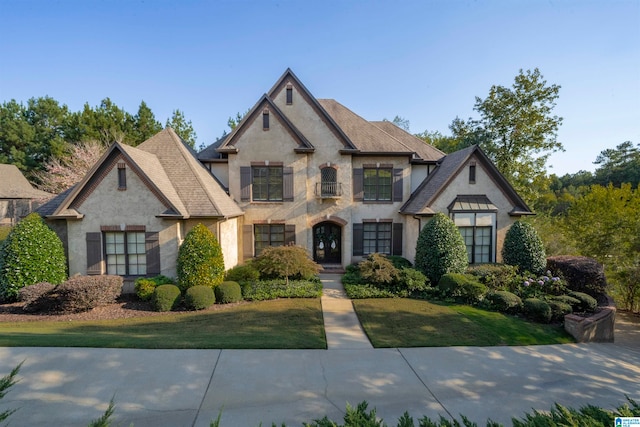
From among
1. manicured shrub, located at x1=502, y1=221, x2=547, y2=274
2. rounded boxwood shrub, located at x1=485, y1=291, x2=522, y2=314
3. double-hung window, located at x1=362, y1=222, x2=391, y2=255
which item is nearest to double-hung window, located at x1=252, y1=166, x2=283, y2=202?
double-hung window, located at x1=362, y1=222, x2=391, y2=255

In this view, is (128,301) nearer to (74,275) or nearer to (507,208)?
(74,275)

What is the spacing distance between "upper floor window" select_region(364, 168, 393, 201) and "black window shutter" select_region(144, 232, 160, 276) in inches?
427

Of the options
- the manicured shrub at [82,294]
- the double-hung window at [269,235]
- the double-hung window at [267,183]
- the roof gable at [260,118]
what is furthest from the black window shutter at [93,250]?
the double-hung window at [267,183]

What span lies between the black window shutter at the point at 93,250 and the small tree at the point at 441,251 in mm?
14376

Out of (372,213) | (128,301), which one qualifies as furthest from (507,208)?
(128,301)

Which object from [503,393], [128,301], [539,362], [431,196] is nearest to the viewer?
[503,393]

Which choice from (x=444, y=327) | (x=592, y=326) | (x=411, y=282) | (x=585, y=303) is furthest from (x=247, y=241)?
(x=585, y=303)

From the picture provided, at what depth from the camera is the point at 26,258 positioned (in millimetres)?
11758

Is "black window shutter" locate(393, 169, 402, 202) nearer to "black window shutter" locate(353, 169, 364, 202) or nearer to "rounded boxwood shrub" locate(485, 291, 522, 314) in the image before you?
"black window shutter" locate(353, 169, 364, 202)

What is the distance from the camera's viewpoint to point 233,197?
16.5 m

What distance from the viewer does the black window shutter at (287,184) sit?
16.5 metres

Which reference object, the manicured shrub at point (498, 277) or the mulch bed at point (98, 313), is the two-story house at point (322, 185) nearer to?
the manicured shrub at point (498, 277)

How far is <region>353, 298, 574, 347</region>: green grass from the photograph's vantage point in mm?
8961

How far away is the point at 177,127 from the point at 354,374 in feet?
139
